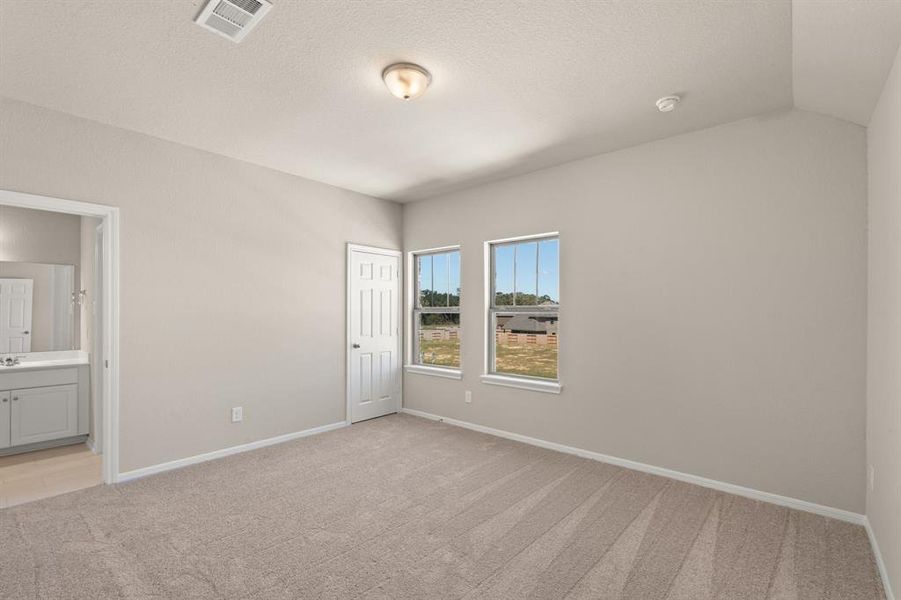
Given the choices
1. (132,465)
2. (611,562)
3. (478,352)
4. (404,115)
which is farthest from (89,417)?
(611,562)

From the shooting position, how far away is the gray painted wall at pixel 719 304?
8.82ft

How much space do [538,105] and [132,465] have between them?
396 cm

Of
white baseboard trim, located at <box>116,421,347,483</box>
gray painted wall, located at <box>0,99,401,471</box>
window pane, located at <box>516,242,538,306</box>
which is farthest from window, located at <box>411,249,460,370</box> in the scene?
white baseboard trim, located at <box>116,421,347,483</box>

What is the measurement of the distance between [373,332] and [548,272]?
7.06ft

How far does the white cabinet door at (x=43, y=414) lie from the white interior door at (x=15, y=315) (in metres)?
0.63

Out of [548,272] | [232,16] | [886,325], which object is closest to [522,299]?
[548,272]

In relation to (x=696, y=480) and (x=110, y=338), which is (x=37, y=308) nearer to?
(x=110, y=338)

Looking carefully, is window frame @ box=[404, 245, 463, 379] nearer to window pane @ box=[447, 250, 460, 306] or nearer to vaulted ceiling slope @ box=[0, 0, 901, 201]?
window pane @ box=[447, 250, 460, 306]

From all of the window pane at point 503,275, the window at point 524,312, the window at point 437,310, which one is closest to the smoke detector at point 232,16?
the window at point 524,312

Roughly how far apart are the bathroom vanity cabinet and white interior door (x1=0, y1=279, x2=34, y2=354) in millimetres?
534

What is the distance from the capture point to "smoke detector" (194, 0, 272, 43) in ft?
6.27

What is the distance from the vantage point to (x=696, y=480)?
320 cm

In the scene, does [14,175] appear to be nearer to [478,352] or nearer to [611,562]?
[478,352]

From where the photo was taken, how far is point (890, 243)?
6.63ft
